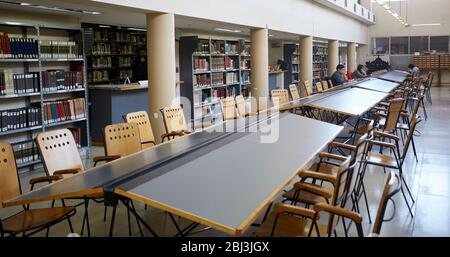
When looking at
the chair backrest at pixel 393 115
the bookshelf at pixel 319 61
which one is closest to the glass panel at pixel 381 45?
the bookshelf at pixel 319 61

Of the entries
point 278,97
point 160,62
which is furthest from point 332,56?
point 160,62

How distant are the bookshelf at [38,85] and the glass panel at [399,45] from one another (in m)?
19.0

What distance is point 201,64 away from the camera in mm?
10602

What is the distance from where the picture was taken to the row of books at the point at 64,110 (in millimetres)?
6313

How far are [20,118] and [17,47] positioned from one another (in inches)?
35.3

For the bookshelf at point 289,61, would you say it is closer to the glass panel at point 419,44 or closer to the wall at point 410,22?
the wall at point 410,22

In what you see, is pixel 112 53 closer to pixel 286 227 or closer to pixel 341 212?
pixel 286 227

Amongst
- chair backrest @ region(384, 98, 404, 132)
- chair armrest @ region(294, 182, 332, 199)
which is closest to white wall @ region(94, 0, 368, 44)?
chair backrest @ region(384, 98, 404, 132)

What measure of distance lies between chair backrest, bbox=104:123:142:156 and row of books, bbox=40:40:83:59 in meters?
2.63

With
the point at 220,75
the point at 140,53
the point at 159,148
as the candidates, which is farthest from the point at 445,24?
the point at 159,148
